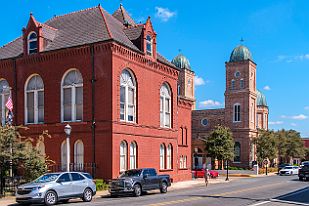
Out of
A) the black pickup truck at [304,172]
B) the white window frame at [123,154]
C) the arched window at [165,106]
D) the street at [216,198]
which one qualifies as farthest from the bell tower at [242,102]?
the street at [216,198]

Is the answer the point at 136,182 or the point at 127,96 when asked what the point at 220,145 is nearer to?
the point at 127,96

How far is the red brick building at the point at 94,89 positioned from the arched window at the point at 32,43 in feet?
0.27

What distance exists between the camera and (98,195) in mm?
26875

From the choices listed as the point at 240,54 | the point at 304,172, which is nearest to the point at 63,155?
the point at 304,172

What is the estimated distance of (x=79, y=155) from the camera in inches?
1308

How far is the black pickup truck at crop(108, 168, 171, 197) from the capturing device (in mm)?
25922

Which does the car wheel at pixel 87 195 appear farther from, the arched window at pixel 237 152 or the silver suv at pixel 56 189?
the arched window at pixel 237 152

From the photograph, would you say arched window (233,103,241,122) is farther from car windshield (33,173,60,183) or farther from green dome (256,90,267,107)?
car windshield (33,173,60,183)

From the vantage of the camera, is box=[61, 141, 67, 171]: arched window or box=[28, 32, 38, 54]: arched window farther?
box=[28, 32, 38, 54]: arched window

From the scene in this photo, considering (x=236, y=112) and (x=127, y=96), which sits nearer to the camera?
(x=127, y=96)

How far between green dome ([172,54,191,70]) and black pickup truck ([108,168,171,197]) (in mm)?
66925

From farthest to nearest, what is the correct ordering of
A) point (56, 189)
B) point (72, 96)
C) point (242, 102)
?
1. point (242, 102)
2. point (72, 96)
3. point (56, 189)

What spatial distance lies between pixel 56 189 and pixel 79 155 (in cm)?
1193

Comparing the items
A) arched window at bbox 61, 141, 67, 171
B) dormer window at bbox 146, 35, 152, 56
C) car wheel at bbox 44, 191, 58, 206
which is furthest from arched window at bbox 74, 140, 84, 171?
car wheel at bbox 44, 191, 58, 206
